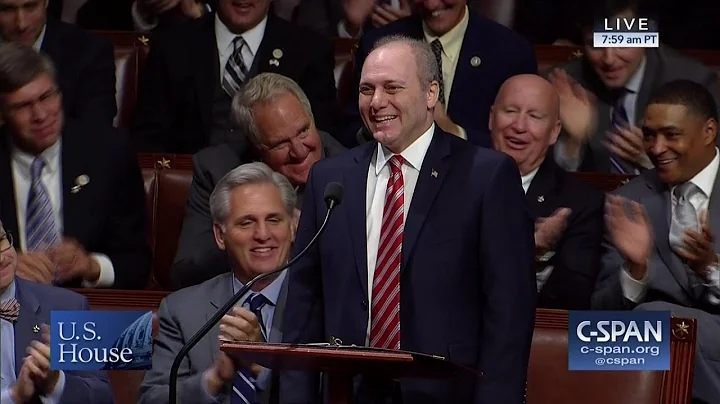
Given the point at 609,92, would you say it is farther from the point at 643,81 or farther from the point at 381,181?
the point at 381,181

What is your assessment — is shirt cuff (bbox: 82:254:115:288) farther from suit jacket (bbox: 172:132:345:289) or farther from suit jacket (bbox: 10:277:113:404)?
suit jacket (bbox: 10:277:113:404)

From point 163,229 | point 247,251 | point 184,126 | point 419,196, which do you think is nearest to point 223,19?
point 184,126

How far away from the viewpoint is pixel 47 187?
2.81 metres

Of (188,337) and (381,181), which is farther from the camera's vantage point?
(188,337)

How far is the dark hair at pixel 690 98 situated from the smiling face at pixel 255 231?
2.84 ft

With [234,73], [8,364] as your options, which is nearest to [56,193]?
[8,364]

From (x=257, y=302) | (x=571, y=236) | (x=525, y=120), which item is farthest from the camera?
(x=525, y=120)

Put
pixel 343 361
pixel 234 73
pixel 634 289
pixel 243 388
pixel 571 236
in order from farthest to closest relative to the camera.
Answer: pixel 234 73 < pixel 571 236 < pixel 634 289 < pixel 243 388 < pixel 343 361

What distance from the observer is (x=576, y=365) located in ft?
7.87

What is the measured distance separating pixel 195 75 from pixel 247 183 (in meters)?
0.82

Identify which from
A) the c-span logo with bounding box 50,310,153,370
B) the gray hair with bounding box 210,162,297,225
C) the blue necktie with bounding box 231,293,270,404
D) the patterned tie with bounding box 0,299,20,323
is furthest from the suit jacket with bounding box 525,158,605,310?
the patterned tie with bounding box 0,299,20,323

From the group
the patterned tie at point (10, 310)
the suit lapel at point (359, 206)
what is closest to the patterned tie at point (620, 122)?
the suit lapel at point (359, 206)

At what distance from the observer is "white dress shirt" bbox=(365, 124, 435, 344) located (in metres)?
2.16

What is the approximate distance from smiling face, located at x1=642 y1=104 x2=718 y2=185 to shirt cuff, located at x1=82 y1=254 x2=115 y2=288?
111 centimetres
